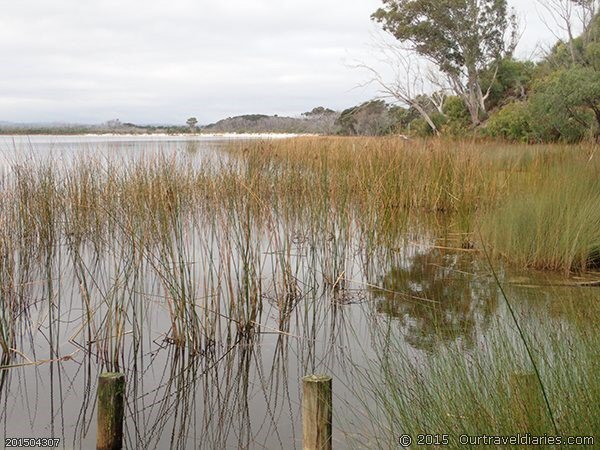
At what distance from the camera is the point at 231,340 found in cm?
337

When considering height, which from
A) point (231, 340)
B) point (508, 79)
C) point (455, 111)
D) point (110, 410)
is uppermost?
point (508, 79)

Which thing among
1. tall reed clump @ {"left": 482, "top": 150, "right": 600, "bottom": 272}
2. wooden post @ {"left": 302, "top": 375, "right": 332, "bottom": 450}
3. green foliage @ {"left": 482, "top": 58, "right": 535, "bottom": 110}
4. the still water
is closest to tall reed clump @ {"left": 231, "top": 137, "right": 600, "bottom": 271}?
tall reed clump @ {"left": 482, "top": 150, "right": 600, "bottom": 272}

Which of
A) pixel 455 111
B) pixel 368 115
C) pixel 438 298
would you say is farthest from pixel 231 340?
pixel 455 111

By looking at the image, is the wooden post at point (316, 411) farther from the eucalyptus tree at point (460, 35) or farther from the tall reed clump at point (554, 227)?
the eucalyptus tree at point (460, 35)

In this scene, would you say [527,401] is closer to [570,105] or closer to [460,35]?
[570,105]

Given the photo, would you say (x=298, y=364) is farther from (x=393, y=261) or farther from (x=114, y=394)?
(x=393, y=261)

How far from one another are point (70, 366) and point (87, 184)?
2.34m

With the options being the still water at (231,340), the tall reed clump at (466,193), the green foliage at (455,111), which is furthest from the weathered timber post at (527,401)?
the green foliage at (455,111)

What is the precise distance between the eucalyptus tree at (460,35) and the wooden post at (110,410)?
18.8m

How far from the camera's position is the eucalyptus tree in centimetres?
1988

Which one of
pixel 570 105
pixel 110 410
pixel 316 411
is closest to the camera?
pixel 316 411

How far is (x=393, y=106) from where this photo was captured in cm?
2145

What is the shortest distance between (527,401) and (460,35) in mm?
20073

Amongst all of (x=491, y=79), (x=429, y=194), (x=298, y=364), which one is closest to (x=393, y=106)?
(x=491, y=79)
